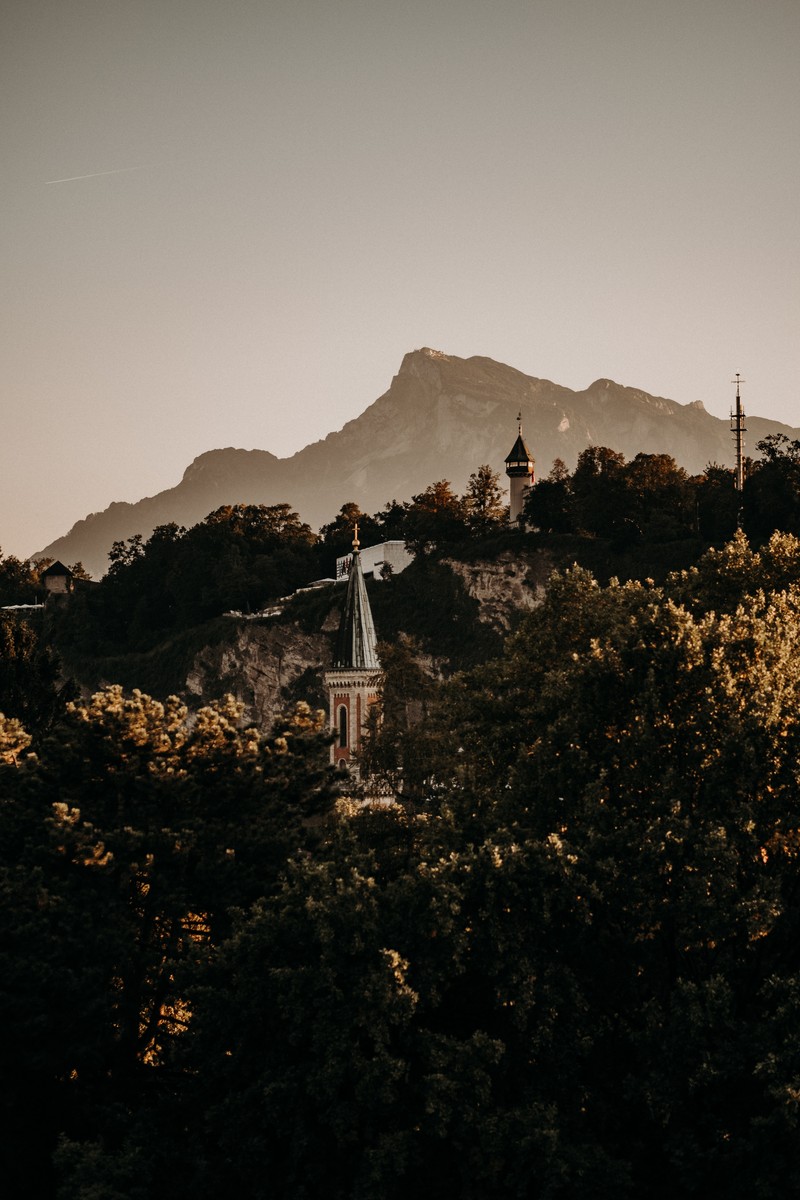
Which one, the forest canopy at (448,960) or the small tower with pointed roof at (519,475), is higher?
the small tower with pointed roof at (519,475)

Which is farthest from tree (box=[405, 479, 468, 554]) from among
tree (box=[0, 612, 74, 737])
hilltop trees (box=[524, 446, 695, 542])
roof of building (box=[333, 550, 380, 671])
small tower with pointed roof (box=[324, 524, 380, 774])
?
tree (box=[0, 612, 74, 737])

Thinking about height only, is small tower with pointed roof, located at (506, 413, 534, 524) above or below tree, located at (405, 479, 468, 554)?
above

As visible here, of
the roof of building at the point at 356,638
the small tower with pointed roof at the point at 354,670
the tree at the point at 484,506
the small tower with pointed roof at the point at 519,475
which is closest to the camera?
the small tower with pointed roof at the point at 354,670

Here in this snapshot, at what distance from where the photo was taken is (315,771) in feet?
110

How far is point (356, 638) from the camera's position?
58.8 metres

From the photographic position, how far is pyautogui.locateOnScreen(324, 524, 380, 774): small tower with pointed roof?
190 feet

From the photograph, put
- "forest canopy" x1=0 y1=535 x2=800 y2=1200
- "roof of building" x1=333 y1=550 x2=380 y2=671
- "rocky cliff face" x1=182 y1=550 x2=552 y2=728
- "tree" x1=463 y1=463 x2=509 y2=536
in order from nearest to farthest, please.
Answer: "forest canopy" x1=0 y1=535 x2=800 y2=1200 → "roof of building" x1=333 y1=550 x2=380 y2=671 → "rocky cliff face" x1=182 y1=550 x2=552 y2=728 → "tree" x1=463 y1=463 x2=509 y2=536

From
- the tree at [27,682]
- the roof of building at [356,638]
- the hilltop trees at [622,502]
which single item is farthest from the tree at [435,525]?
the tree at [27,682]

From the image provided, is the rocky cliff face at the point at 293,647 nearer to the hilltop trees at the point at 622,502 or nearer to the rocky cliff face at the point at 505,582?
the rocky cliff face at the point at 505,582

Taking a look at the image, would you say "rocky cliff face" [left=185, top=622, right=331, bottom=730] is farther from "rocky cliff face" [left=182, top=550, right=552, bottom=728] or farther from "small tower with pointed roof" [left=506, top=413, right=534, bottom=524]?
"small tower with pointed roof" [left=506, top=413, right=534, bottom=524]

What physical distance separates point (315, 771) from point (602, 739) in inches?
316

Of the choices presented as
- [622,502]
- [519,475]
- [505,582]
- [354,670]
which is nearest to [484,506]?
[519,475]

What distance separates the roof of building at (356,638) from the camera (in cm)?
5834

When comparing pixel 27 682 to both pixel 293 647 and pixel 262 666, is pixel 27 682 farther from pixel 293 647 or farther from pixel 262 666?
pixel 293 647
